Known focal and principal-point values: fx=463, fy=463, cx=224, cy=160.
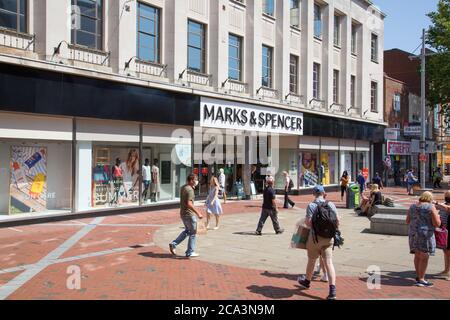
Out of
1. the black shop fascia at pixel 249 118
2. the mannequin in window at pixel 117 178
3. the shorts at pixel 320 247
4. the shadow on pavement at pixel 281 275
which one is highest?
the black shop fascia at pixel 249 118

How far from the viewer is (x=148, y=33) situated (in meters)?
18.3

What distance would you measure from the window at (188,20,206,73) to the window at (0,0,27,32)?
292 inches

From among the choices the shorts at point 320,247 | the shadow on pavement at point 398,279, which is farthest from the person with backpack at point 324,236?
the shadow on pavement at point 398,279

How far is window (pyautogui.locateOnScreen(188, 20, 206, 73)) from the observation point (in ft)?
66.1

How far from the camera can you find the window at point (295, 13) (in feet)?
89.1

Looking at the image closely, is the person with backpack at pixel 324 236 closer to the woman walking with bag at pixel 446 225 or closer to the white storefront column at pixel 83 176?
the woman walking with bag at pixel 446 225

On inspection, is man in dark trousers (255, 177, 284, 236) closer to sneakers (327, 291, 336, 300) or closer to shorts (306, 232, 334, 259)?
shorts (306, 232, 334, 259)

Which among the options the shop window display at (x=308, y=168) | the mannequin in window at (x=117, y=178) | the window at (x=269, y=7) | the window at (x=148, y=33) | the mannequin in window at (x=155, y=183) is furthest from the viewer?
the shop window display at (x=308, y=168)

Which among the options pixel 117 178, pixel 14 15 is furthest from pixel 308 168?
pixel 14 15

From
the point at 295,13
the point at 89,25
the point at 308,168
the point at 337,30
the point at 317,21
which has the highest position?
the point at 337,30

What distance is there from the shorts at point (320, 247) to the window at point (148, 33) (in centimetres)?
1250

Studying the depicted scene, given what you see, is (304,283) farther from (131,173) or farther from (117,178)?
(131,173)

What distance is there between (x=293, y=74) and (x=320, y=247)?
2137cm
